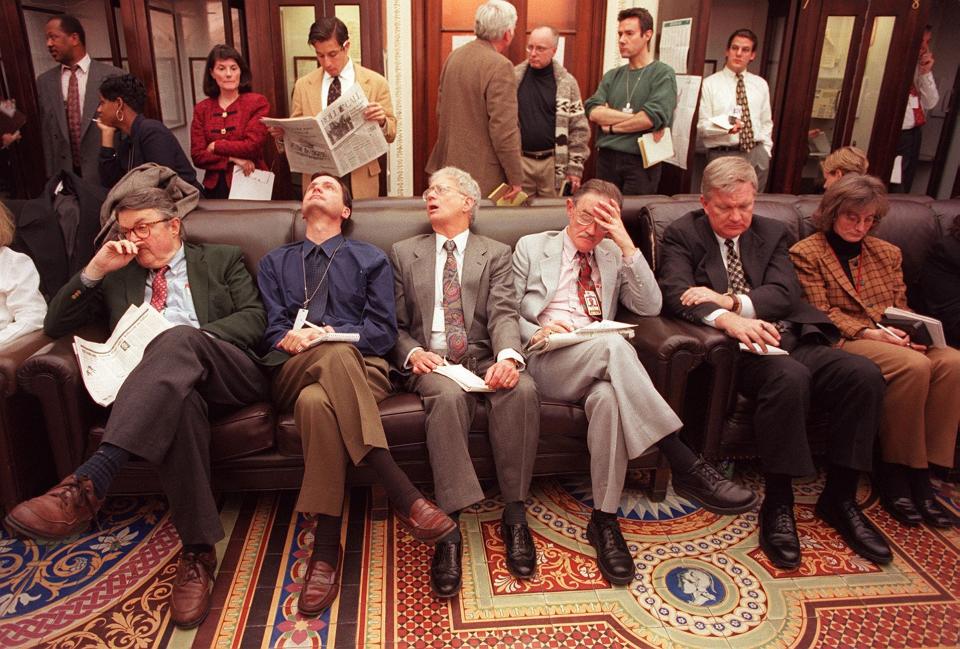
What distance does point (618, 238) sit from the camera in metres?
A: 2.35

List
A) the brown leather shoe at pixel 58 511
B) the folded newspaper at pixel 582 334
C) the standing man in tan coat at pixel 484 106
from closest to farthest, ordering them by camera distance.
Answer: the brown leather shoe at pixel 58 511 < the folded newspaper at pixel 582 334 < the standing man in tan coat at pixel 484 106

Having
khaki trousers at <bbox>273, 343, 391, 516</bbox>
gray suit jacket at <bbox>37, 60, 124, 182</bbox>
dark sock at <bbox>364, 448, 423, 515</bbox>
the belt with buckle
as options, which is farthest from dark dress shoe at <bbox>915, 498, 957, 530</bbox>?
gray suit jacket at <bbox>37, 60, 124, 182</bbox>

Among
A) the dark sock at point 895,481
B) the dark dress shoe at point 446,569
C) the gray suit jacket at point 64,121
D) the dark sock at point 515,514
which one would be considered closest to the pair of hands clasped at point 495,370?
the dark sock at point 515,514

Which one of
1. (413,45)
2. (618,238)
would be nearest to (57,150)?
(413,45)

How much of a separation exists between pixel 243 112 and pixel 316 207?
1535 millimetres

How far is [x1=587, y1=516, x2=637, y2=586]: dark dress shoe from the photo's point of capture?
2025 mm

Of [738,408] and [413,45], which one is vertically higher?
[413,45]

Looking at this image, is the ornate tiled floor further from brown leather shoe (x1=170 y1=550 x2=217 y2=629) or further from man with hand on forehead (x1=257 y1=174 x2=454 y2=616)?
man with hand on forehead (x1=257 y1=174 x2=454 y2=616)

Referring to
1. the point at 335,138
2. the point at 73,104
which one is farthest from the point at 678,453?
the point at 73,104

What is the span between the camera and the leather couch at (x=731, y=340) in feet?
7.50

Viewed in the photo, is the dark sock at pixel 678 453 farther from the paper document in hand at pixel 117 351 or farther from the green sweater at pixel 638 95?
the green sweater at pixel 638 95

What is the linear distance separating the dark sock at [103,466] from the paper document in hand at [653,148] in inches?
122

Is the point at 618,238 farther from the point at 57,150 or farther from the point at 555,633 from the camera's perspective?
the point at 57,150

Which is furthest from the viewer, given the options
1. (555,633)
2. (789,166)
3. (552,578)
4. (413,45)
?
(789,166)
